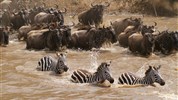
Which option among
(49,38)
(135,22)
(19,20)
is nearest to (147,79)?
(49,38)

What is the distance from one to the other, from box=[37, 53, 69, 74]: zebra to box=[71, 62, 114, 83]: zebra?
2.75 feet

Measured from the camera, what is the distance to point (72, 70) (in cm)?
1305

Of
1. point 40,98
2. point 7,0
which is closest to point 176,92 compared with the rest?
point 40,98

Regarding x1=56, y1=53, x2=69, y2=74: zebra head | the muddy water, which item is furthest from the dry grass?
x1=56, y1=53, x2=69, y2=74: zebra head

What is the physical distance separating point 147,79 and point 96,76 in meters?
1.40

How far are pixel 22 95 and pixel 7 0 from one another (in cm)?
2287

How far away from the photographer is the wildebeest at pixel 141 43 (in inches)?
602

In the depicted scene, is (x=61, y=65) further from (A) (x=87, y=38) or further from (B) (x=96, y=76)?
(A) (x=87, y=38)

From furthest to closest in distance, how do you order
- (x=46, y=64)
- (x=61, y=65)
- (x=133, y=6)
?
(x=133, y=6)
(x=46, y=64)
(x=61, y=65)

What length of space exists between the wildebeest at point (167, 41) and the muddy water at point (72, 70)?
404 millimetres

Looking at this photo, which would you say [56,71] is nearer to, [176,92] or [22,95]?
[22,95]

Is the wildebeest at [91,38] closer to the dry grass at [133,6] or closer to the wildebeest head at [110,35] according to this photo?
the wildebeest head at [110,35]

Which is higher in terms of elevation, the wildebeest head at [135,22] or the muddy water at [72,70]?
the wildebeest head at [135,22]

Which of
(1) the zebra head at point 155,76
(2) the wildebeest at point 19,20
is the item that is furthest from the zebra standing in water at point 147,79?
(2) the wildebeest at point 19,20
